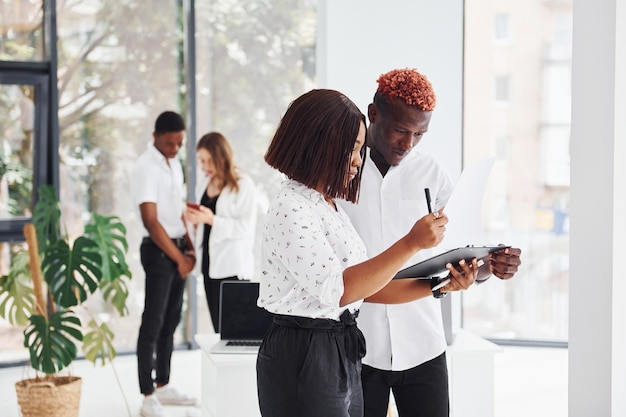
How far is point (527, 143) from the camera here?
554cm

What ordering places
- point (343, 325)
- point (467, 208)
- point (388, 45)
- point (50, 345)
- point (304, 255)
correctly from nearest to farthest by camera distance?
point (304, 255) < point (343, 325) < point (467, 208) < point (50, 345) < point (388, 45)

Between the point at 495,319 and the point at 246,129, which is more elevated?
the point at 246,129

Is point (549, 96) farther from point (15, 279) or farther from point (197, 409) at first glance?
point (15, 279)

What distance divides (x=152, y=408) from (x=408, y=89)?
261cm

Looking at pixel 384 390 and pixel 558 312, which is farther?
pixel 558 312

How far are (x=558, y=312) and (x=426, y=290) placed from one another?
378 cm

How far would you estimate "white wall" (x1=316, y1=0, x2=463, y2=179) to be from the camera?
4621 millimetres

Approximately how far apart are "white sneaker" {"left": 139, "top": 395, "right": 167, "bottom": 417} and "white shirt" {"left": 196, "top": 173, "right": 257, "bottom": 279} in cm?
71

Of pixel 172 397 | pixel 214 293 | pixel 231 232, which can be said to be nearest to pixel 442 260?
pixel 231 232

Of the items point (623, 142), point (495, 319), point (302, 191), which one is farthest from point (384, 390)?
point (495, 319)

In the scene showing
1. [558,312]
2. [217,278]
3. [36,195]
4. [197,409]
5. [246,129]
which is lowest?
[197,409]

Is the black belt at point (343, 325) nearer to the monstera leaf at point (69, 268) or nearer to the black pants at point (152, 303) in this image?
the monstera leaf at point (69, 268)

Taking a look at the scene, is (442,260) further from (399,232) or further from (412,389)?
(412,389)

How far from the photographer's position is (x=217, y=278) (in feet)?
14.2
